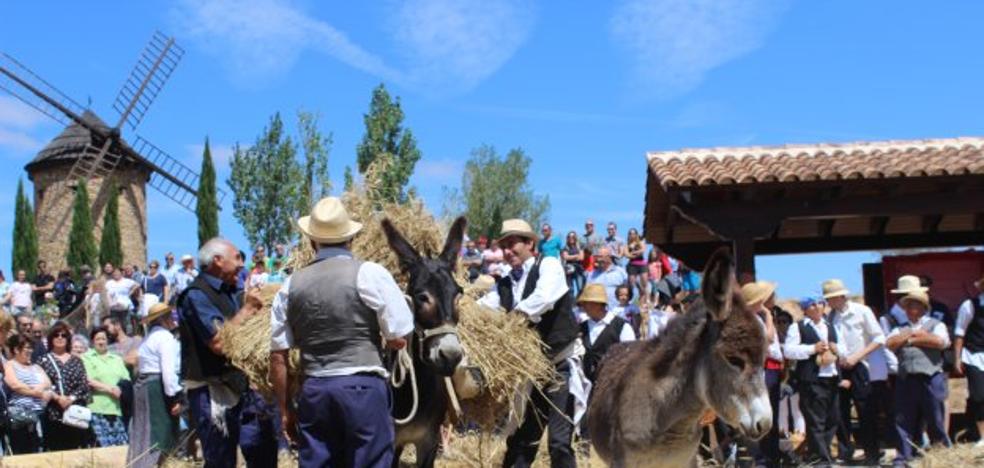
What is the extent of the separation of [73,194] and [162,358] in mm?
41138

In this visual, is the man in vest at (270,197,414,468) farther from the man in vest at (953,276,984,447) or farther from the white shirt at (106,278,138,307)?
the white shirt at (106,278,138,307)

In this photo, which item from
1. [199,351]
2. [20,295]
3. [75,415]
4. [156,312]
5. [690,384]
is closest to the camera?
[690,384]

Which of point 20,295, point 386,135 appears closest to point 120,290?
point 20,295

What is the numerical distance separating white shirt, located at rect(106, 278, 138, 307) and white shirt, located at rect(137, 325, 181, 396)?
10.4 m

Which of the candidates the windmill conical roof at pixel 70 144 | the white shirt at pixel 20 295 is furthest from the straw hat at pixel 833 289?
the windmill conical roof at pixel 70 144

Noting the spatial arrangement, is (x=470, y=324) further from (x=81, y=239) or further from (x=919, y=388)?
(x=81, y=239)

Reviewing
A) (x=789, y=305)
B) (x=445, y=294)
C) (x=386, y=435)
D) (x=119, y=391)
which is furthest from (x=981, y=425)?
(x=789, y=305)

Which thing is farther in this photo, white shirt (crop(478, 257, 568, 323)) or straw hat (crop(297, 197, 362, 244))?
white shirt (crop(478, 257, 568, 323))

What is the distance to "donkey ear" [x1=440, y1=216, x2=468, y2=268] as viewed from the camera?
7375 mm

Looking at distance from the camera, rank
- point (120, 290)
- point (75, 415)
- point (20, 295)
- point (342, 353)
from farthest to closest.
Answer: point (20, 295) < point (120, 290) < point (75, 415) < point (342, 353)

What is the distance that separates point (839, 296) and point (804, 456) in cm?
199

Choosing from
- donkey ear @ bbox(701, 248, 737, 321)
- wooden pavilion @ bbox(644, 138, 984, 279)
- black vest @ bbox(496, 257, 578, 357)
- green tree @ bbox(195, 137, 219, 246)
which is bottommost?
black vest @ bbox(496, 257, 578, 357)

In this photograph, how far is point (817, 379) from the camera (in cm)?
1189

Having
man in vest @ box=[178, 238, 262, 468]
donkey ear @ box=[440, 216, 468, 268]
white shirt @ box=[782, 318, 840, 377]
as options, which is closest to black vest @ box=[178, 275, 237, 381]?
man in vest @ box=[178, 238, 262, 468]
